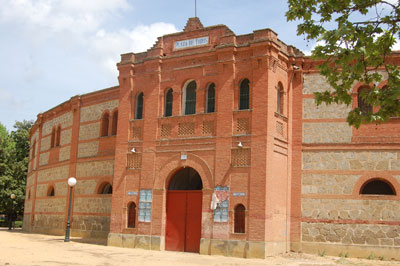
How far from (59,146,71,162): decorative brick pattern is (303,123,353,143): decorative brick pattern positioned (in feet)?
47.3

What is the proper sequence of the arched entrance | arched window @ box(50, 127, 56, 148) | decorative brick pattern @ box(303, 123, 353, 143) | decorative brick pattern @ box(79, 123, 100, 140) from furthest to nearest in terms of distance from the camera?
arched window @ box(50, 127, 56, 148) → decorative brick pattern @ box(79, 123, 100, 140) → the arched entrance → decorative brick pattern @ box(303, 123, 353, 143)

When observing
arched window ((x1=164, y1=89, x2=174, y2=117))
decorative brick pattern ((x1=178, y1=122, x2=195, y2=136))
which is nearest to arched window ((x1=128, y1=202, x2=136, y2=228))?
decorative brick pattern ((x1=178, y1=122, x2=195, y2=136))

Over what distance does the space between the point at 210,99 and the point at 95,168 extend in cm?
861

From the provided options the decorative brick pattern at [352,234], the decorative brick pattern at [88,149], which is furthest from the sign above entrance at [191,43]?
the decorative brick pattern at [352,234]

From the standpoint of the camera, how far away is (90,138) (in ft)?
84.5

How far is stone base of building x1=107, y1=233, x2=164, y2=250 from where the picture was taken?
19359 millimetres

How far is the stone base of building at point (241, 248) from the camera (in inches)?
675

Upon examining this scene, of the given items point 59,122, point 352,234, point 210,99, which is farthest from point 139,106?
point 352,234

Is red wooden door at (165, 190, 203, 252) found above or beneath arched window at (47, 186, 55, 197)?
beneath

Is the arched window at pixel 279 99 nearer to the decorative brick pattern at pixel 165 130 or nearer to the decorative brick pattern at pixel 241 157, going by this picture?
the decorative brick pattern at pixel 241 157

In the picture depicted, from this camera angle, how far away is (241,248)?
17.5m

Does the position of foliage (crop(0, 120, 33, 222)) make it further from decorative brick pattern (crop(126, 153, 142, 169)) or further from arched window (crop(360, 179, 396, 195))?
arched window (crop(360, 179, 396, 195))

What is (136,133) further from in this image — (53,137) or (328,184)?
(53,137)

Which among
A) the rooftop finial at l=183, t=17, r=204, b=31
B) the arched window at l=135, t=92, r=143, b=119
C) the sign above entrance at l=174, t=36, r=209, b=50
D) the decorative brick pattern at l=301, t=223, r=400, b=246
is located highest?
the rooftop finial at l=183, t=17, r=204, b=31
